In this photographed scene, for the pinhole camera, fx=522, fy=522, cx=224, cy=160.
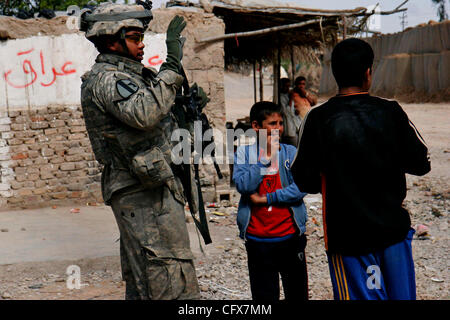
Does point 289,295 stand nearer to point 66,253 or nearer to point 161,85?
point 161,85

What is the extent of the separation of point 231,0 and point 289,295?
198 inches

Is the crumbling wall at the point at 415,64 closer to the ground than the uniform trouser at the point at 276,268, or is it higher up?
higher up

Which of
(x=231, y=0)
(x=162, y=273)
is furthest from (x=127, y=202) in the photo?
(x=231, y=0)

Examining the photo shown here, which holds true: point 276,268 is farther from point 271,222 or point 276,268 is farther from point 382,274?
point 382,274

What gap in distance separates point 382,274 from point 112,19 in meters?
1.75

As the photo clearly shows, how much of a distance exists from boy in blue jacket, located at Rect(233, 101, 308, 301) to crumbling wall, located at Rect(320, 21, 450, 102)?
1812cm

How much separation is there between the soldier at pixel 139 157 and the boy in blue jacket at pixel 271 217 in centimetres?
35

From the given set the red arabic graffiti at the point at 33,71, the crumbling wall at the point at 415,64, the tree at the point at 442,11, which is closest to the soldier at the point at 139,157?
the red arabic graffiti at the point at 33,71

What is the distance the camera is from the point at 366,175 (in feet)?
6.71

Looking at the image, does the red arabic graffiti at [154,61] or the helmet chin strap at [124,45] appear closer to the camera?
the helmet chin strap at [124,45]

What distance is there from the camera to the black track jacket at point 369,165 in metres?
2.04

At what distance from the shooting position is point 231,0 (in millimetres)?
6953

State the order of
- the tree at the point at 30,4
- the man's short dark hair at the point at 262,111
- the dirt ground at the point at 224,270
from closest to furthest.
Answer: the man's short dark hair at the point at 262,111, the dirt ground at the point at 224,270, the tree at the point at 30,4

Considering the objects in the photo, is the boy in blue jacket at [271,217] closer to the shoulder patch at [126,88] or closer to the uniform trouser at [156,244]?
the uniform trouser at [156,244]
